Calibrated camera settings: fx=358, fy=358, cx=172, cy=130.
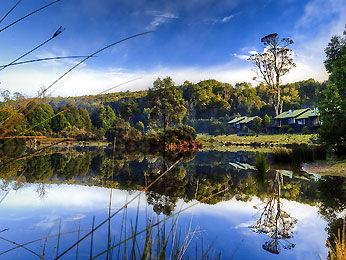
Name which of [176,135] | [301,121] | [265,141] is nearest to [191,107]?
[301,121]

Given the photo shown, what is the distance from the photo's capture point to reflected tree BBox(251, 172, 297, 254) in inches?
197

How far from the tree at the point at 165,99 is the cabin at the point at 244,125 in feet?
50.1

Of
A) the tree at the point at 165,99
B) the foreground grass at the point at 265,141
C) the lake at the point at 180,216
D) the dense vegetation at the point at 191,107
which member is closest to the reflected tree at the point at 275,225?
the lake at the point at 180,216

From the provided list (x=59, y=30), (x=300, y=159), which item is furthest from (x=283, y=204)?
(x=300, y=159)

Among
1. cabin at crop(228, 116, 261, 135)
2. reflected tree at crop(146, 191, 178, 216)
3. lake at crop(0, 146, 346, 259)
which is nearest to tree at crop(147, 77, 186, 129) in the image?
cabin at crop(228, 116, 261, 135)

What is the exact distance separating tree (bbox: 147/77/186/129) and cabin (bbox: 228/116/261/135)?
15272 millimetres

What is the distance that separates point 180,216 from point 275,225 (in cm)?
164

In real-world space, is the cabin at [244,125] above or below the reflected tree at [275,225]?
above

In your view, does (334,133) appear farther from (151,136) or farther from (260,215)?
(151,136)

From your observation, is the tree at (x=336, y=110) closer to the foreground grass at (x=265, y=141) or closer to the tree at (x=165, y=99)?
the foreground grass at (x=265, y=141)

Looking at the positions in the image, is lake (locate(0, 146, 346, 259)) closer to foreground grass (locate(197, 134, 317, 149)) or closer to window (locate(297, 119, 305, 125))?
foreground grass (locate(197, 134, 317, 149))

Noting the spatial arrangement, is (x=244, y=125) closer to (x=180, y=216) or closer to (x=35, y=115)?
(x=180, y=216)

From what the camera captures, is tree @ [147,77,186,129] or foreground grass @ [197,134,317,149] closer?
foreground grass @ [197,134,317,149]

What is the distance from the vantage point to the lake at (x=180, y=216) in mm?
4406
